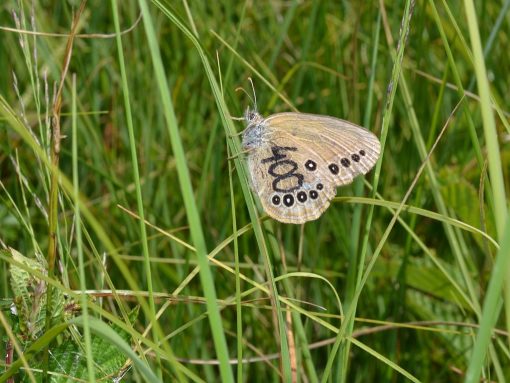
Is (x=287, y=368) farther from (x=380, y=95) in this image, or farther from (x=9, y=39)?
(x=9, y=39)

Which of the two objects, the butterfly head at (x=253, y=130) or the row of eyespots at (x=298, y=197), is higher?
the butterfly head at (x=253, y=130)

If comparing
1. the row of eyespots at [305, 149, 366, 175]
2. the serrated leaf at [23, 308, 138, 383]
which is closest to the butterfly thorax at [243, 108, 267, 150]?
the row of eyespots at [305, 149, 366, 175]

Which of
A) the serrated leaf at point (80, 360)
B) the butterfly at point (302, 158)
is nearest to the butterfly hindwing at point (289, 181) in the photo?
the butterfly at point (302, 158)

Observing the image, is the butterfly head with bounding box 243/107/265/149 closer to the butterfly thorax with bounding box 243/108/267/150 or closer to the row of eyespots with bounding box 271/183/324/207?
the butterfly thorax with bounding box 243/108/267/150

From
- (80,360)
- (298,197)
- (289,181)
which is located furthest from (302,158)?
(80,360)

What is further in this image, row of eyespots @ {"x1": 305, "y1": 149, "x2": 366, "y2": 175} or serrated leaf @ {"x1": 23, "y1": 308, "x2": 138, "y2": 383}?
row of eyespots @ {"x1": 305, "y1": 149, "x2": 366, "y2": 175}

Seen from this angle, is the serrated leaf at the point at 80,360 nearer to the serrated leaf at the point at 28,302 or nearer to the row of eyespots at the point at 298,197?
the serrated leaf at the point at 28,302

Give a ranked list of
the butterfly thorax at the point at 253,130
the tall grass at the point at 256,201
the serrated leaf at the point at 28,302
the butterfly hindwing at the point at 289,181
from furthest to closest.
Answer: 1. the butterfly thorax at the point at 253,130
2. the butterfly hindwing at the point at 289,181
3. the tall grass at the point at 256,201
4. the serrated leaf at the point at 28,302
